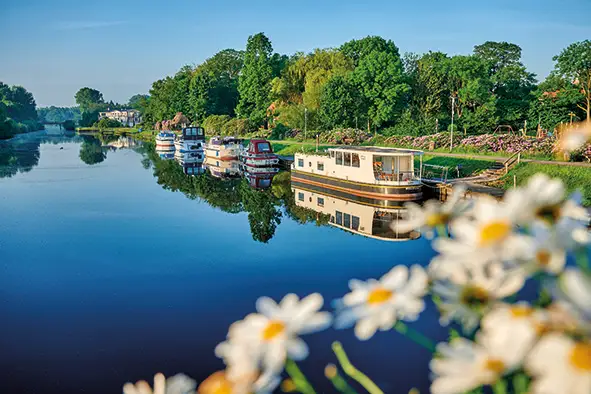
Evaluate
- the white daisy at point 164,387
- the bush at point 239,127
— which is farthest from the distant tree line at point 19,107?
the white daisy at point 164,387

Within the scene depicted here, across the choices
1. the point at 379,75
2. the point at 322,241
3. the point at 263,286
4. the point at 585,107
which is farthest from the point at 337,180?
the point at 379,75

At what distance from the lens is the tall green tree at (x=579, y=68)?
29.9 metres

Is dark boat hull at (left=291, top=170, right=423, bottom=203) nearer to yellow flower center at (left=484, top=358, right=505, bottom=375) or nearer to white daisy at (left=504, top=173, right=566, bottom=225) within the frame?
white daisy at (left=504, top=173, right=566, bottom=225)

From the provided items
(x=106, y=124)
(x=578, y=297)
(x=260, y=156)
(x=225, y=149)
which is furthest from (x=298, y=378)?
(x=106, y=124)

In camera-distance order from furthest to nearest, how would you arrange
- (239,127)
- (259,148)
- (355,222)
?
(239,127) < (259,148) < (355,222)

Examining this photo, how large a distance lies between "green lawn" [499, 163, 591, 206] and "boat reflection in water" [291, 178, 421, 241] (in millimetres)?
5484

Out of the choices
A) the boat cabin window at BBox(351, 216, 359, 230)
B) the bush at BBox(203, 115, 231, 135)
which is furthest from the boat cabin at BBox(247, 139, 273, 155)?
the bush at BBox(203, 115, 231, 135)

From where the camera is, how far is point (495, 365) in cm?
107

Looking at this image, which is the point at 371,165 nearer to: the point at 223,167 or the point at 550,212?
the point at 223,167

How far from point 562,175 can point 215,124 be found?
48322mm

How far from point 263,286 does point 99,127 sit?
109 meters

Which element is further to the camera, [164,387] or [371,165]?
[371,165]

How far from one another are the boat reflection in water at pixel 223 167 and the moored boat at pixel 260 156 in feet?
4.31

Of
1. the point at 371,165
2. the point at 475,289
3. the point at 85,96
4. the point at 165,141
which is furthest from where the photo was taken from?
the point at 85,96
